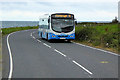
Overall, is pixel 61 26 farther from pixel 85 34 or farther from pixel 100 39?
pixel 100 39

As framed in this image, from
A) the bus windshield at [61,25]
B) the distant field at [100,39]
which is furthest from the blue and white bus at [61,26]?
the distant field at [100,39]

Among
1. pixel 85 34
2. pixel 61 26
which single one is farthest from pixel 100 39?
pixel 61 26

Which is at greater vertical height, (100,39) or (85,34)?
(85,34)

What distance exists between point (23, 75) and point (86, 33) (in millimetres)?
19063

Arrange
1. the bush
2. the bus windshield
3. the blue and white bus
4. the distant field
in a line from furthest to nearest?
the bush → the bus windshield → the blue and white bus → the distant field

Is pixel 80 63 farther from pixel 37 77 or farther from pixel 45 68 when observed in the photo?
pixel 37 77

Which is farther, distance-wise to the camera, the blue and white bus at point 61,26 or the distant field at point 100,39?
the blue and white bus at point 61,26

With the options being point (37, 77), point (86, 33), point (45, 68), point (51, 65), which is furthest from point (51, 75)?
point (86, 33)

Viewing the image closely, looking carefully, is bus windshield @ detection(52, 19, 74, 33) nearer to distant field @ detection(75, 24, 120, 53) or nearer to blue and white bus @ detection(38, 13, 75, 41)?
blue and white bus @ detection(38, 13, 75, 41)

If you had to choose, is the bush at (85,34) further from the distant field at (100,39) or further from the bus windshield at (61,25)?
the bus windshield at (61,25)

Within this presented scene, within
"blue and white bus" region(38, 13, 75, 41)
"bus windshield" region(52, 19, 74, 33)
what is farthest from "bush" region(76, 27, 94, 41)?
"bus windshield" region(52, 19, 74, 33)

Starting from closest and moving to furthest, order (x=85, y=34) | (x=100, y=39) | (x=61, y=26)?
(x=100, y=39), (x=61, y=26), (x=85, y=34)

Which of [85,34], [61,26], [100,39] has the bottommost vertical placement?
[100,39]

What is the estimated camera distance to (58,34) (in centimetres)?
2708
